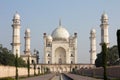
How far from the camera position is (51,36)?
9669 cm

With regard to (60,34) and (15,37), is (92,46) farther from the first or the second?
(15,37)

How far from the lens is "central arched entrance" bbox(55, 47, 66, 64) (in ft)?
311

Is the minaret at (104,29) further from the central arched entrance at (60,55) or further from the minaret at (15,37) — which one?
the minaret at (15,37)

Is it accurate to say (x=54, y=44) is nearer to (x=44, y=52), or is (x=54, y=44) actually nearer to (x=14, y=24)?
(x=44, y=52)

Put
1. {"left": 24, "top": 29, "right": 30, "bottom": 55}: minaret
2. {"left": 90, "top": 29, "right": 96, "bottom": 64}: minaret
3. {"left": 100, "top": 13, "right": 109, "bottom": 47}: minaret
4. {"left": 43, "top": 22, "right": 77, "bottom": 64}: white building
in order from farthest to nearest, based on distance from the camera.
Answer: {"left": 43, "top": 22, "right": 77, "bottom": 64}: white building < {"left": 24, "top": 29, "right": 30, "bottom": 55}: minaret < {"left": 90, "top": 29, "right": 96, "bottom": 64}: minaret < {"left": 100, "top": 13, "right": 109, "bottom": 47}: minaret

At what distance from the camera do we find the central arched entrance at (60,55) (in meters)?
94.8

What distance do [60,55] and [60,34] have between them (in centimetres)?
524

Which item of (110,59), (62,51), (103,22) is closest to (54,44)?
(62,51)

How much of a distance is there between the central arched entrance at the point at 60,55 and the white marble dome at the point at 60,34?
8.97 ft

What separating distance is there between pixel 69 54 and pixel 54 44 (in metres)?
4.44

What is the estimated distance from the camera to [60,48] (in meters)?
94.7

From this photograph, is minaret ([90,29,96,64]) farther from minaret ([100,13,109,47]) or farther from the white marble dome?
minaret ([100,13,109,47])

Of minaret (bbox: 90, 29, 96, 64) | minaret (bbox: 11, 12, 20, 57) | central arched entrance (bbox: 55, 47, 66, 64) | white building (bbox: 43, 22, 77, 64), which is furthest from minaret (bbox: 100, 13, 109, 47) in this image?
minaret (bbox: 11, 12, 20, 57)

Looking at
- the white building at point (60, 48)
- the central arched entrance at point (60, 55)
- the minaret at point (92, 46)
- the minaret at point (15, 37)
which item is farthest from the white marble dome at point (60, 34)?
the minaret at point (15, 37)
